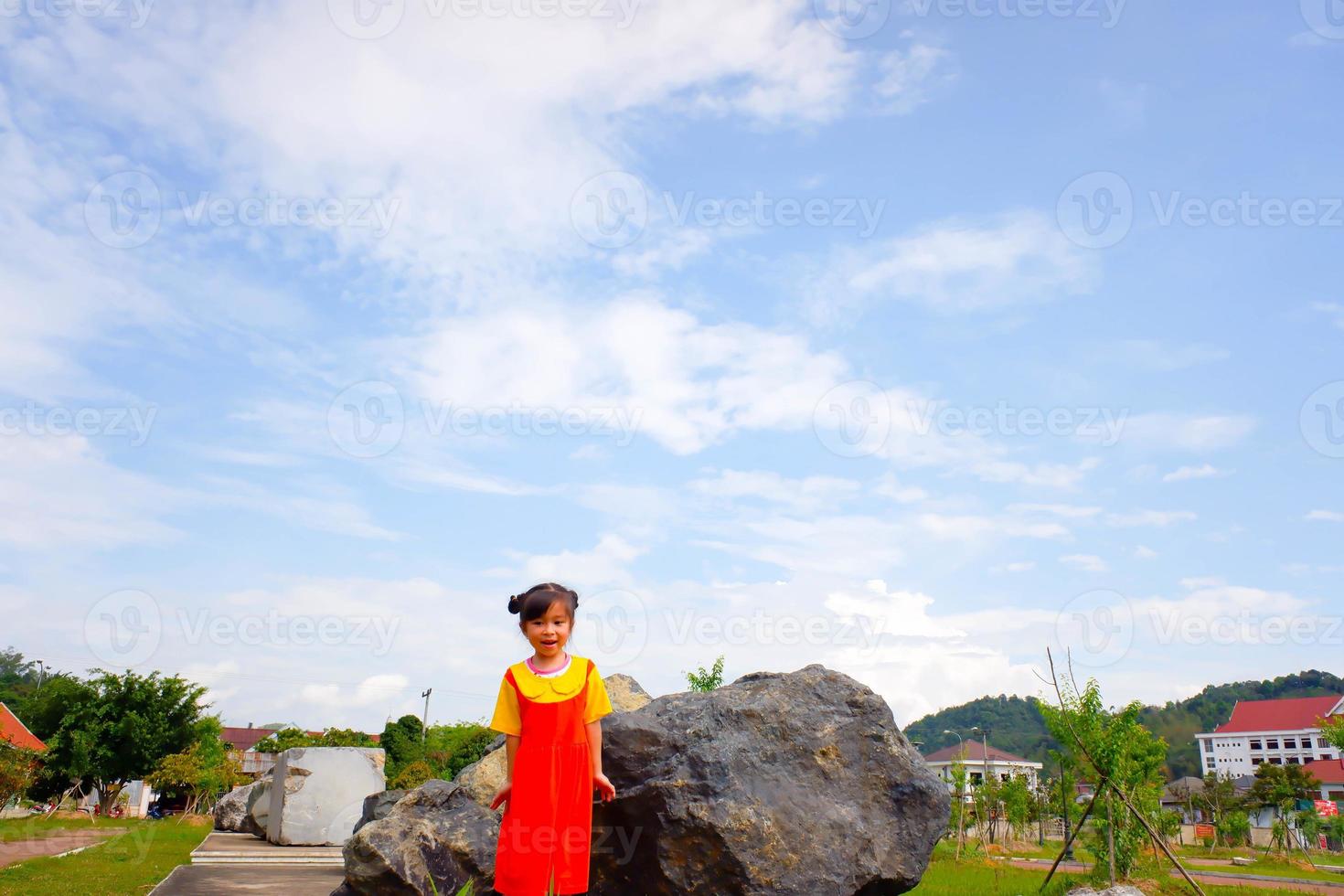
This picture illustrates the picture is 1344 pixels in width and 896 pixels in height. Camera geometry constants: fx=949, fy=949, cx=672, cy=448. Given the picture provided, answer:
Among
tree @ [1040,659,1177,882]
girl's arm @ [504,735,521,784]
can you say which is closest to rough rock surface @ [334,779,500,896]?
girl's arm @ [504,735,521,784]

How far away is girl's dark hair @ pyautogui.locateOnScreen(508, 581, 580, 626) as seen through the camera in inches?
205

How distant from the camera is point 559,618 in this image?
5.24m

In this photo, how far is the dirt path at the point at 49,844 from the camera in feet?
46.5

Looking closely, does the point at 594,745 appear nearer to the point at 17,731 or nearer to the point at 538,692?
the point at 538,692

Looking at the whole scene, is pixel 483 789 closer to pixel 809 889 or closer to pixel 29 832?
pixel 809 889

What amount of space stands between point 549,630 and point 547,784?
2.69 feet

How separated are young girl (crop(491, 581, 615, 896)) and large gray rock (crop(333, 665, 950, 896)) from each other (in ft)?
5.53

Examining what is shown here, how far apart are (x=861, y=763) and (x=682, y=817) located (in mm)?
1632

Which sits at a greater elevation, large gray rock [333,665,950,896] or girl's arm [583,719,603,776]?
girl's arm [583,719,603,776]

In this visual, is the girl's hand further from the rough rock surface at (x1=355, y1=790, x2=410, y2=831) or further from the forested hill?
the forested hill

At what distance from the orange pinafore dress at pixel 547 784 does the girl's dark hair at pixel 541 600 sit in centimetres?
31

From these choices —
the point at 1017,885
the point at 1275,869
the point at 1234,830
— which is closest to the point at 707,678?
the point at 1017,885

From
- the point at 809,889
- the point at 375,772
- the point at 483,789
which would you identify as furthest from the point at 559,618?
the point at 375,772

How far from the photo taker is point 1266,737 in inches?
3420
